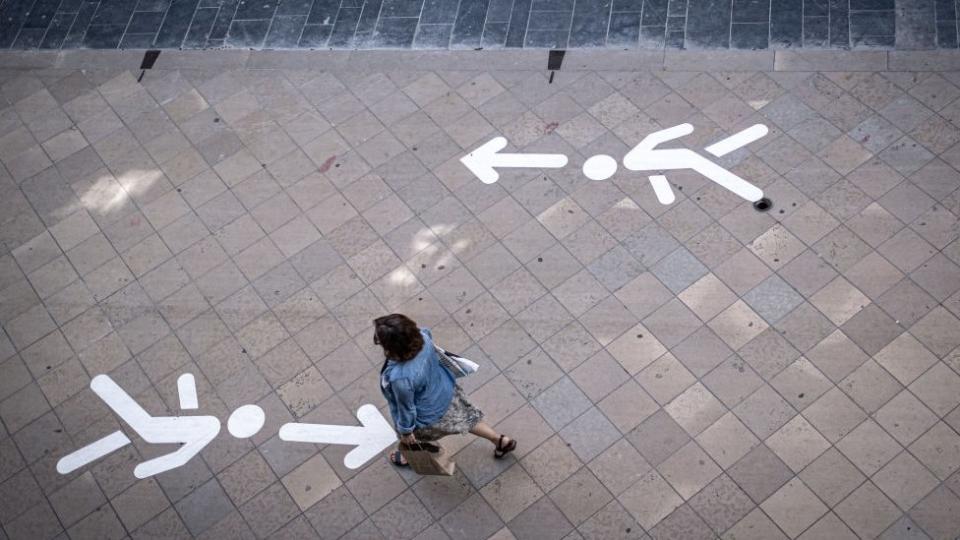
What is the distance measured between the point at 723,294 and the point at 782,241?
2.17 feet

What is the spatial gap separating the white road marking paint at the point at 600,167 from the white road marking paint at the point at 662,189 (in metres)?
0.34

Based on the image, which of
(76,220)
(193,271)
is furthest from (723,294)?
(76,220)

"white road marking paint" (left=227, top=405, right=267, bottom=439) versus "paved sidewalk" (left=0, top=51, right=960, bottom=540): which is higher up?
"paved sidewalk" (left=0, top=51, right=960, bottom=540)

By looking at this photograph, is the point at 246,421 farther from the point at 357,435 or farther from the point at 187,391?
the point at 357,435

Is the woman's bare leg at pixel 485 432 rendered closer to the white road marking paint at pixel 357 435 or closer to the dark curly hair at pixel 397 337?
the white road marking paint at pixel 357 435

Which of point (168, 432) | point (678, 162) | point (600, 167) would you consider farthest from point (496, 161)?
point (168, 432)

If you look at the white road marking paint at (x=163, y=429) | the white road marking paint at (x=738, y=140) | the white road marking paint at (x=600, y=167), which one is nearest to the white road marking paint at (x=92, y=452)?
the white road marking paint at (x=163, y=429)

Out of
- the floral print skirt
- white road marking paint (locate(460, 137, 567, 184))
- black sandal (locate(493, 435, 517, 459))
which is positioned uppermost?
white road marking paint (locate(460, 137, 567, 184))

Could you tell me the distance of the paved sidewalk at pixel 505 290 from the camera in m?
6.44

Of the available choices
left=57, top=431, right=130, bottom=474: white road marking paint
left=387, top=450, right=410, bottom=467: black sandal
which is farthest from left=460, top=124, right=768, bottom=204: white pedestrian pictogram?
left=57, top=431, right=130, bottom=474: white road marking paint

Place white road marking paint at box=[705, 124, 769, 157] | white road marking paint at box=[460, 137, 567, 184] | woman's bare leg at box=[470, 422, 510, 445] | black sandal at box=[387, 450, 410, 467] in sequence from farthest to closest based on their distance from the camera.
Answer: white road marking paint at box=[460, 137, 567, 184] < white road marking paint at box=[705, 124, 769, 157] < black sandal at box=[387, 450, 410, 467] < woman's bare leg at box=[470, 422, 510, 445]

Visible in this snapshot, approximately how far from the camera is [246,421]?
23.1ft

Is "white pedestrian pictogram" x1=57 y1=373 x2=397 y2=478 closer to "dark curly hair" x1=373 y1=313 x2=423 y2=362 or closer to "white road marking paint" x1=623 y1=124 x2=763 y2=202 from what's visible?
"dark curly hair" x1=373 y1=313 x2=423 y2=362

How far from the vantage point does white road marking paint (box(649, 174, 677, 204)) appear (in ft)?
25.2
